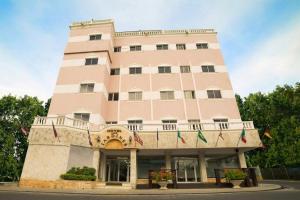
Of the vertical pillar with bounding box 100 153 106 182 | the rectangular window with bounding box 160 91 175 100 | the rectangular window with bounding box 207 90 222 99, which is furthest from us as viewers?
the rectangular window with bounding box 160 91 175 100

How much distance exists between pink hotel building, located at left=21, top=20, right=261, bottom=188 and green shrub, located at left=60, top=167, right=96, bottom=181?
0.82m

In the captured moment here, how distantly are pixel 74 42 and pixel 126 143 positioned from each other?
18.1 m

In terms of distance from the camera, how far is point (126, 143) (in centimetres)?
2148

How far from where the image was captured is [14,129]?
116 ft

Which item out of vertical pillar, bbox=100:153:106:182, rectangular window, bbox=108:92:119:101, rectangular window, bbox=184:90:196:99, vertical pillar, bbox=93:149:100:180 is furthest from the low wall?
rectangular window, bbox=184:90:196:99

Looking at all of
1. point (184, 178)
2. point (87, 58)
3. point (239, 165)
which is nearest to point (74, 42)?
point (87, 58)

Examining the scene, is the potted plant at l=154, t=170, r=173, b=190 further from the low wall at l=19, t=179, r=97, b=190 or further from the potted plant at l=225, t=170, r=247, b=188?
the low wall at l=19, t=179, r=97, b=190

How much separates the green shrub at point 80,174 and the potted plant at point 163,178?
19.7 feet

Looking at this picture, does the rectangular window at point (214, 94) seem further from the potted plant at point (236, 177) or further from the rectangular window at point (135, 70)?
the potted plant at point (236, 177)

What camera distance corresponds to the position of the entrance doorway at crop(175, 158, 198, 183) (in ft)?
81.9

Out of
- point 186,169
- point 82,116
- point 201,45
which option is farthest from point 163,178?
point 201,45

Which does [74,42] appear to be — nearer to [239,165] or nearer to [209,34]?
[209,34]

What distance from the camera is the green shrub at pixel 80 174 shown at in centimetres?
1820

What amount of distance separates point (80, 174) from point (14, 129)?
23.9 m
